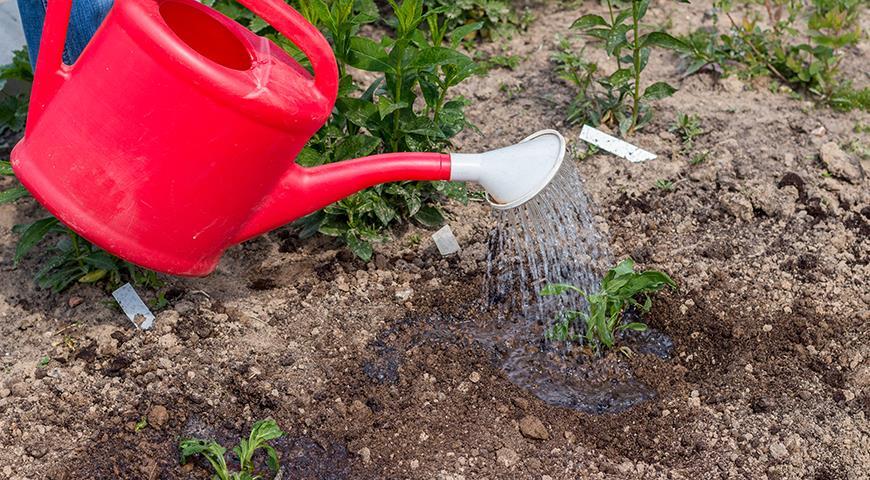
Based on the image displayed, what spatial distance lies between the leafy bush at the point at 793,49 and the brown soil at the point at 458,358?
43 cm

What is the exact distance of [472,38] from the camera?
3703 millimetres

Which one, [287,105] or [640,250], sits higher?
[287,105]

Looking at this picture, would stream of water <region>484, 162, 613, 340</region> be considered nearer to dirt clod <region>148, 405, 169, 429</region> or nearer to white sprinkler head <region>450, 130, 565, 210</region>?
white sprinkler head <region>450, 130, 565, 210</region>

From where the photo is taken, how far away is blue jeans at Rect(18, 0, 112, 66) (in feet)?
7.77

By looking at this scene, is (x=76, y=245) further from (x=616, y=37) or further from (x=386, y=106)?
(x=616, y=37)

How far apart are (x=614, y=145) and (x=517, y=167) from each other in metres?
1.06

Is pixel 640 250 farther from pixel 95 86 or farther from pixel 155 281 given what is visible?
pixel 95 86

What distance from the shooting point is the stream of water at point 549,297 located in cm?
252

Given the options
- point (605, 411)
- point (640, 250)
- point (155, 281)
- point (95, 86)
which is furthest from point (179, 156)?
point (640, 250)

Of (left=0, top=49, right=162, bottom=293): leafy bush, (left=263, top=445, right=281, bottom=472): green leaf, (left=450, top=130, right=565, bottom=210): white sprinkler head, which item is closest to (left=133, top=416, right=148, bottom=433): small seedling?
(left=263, top=445, right=281, bottom=472): green leaf

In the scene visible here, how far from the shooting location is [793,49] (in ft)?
11.6

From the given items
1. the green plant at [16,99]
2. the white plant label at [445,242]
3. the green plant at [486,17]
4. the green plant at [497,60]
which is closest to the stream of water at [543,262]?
the white plant label at [445,242]

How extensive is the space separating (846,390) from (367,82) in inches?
71.2

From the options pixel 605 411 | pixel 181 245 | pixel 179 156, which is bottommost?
pixel 605 411
